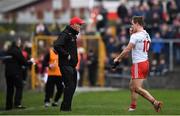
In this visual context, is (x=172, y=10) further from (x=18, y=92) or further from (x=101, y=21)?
(x=18, y=92)

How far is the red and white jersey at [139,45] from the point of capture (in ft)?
55.1

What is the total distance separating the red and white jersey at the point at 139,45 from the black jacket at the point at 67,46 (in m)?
1.39

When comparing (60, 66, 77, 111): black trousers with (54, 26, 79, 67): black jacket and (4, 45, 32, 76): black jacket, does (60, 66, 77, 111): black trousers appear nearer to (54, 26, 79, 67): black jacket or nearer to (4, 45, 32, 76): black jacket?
(54, 26, 79, 67): black jacket

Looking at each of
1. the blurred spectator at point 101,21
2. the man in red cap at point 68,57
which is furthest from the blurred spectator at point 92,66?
the man in red cap at point 68,57

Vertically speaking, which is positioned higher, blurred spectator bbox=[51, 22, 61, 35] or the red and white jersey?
blurred spectator bbox=[51, 22, 61, 35]

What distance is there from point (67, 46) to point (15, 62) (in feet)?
12.1

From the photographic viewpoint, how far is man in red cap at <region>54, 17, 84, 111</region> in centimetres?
1688

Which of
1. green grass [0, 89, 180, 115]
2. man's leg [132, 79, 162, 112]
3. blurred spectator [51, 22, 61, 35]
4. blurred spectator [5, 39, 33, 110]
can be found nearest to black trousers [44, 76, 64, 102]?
green grass [0, 89, 180, 115]

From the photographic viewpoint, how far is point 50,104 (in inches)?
811

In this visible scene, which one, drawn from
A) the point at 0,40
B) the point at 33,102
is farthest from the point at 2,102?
the point at 0,40

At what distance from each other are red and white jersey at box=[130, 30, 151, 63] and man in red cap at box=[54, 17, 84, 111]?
139cm

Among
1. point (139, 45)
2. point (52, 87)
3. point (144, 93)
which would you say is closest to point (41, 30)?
point (52, 87)

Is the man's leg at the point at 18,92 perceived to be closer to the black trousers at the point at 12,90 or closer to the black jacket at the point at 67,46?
the black trousers at the point at 12,90

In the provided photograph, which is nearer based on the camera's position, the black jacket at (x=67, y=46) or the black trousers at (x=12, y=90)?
the black jacket at (x=67, y=46)
